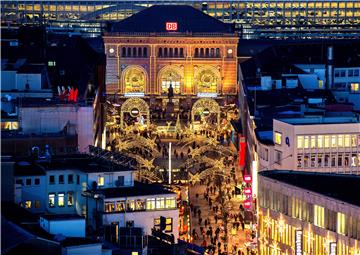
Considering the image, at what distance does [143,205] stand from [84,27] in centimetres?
12532

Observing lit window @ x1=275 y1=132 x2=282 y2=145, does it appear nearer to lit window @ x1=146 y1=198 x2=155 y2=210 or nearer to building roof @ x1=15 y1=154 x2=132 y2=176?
building roof @ x1=15 y1=154 x2=132 y2=176

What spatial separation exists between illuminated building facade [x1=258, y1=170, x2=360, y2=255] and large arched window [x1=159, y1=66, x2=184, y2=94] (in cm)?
7190

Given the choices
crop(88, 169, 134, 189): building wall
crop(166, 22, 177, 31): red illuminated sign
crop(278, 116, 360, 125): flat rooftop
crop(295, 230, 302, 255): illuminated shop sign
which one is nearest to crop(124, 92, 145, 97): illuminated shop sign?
crop(166, 22, 177, 31): red illuminated sign

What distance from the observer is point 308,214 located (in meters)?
65.4

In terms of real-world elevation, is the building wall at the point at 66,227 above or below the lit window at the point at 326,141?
below

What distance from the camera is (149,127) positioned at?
12338 cm

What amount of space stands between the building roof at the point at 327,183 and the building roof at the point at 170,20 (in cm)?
7754

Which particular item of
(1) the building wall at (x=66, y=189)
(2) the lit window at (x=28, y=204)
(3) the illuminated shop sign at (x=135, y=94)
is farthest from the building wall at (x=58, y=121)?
(3) the illuminated shop sign at (x=135, y=94)

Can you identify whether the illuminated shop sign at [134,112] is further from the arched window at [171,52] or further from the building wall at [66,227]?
the building wall at [66,227]

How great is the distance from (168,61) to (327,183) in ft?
257

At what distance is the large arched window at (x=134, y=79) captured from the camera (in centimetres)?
14275

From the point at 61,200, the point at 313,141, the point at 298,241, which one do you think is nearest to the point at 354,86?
the point at 313,141

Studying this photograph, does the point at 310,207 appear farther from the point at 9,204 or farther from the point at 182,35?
the point at 182,35

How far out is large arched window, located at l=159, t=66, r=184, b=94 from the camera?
14350 cm
